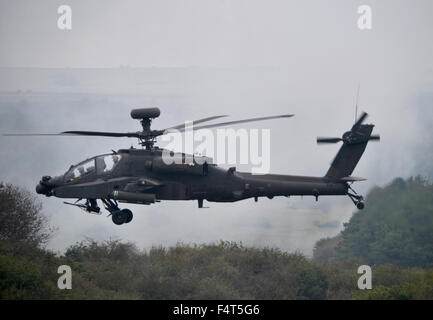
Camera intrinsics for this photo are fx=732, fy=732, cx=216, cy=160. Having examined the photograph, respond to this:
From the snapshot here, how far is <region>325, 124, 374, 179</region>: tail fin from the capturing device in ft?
98.0

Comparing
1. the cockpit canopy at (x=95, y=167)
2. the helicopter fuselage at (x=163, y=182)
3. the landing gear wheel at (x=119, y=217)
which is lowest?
the landing gear wheel at (x=119, y=217)

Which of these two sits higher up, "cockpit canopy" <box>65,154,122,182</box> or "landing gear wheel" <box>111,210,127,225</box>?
"cockpit canopy" <box>65,154,122,182</box>

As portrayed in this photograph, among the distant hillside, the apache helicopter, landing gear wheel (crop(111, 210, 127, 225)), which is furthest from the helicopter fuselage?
the distant hillside

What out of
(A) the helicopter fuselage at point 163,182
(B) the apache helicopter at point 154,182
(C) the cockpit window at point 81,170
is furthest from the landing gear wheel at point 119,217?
(C) the cockpit window at point 81,170

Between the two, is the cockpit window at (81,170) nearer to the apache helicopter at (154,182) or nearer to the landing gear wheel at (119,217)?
the apache helicopter at (154,182)

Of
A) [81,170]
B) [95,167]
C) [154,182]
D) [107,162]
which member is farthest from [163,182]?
[81,170]

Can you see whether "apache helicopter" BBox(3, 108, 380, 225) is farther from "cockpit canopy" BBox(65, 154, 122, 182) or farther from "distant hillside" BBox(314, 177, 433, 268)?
"distant hillside" BBox(314, 177, 433, 268)

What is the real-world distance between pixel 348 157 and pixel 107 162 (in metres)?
9.84

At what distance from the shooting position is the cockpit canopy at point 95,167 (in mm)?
28844

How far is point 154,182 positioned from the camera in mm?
28344

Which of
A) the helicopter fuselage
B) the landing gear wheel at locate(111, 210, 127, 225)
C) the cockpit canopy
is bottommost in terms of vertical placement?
the landing gear wheel at locate(111, 210, 127, 225)

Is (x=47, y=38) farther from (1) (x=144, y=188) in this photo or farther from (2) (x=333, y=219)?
(1) (x=144, y=188)

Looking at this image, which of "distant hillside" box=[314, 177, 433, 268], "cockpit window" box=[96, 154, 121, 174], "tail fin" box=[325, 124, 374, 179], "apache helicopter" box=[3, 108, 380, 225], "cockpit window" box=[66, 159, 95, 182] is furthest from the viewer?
"distant hillside" box=[314, 177, 433, 268]

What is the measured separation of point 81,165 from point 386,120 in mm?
50914
